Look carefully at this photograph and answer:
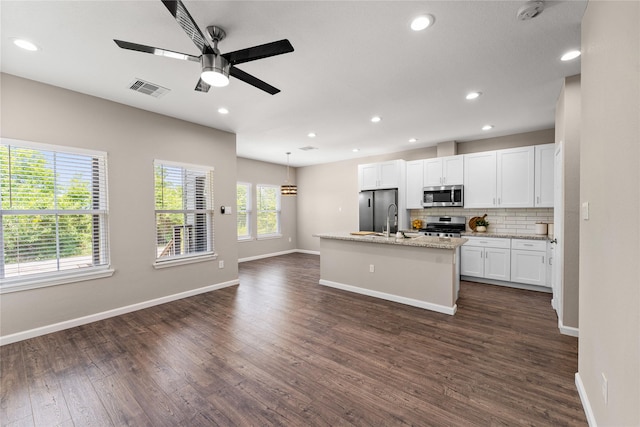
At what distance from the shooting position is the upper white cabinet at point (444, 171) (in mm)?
5199

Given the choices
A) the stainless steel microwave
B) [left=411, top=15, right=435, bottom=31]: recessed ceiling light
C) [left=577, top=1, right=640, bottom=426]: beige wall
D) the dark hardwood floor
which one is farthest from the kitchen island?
[left=411, top=15, right=435, bottom=31]: recessed ceiling light

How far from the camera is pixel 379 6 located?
1.80 metres

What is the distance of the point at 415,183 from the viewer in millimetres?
5781

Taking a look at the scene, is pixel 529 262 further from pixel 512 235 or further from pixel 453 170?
pixel 453 170

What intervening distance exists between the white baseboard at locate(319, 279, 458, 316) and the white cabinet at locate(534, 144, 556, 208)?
2565mm

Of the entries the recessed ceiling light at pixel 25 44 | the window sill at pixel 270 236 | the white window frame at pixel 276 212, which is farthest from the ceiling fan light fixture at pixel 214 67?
the window sill at pixel 270 236

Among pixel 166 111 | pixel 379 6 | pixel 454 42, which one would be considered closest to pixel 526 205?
pixel 454 42

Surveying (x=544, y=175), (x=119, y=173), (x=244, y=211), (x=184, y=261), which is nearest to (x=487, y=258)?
(x=544, y=175)

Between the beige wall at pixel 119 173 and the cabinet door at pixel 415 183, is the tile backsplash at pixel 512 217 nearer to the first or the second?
the cabinet door at pixel 415 183

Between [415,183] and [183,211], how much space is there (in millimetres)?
4710

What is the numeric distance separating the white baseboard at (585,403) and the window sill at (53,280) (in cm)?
475

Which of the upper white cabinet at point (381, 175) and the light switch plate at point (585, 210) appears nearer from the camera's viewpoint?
the light switch plate at point (585, 210)

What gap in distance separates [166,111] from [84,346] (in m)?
3.06

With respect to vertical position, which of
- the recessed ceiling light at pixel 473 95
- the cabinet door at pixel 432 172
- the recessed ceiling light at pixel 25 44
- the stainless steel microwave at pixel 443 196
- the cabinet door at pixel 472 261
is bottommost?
the cabinet door at pixel 472 261
